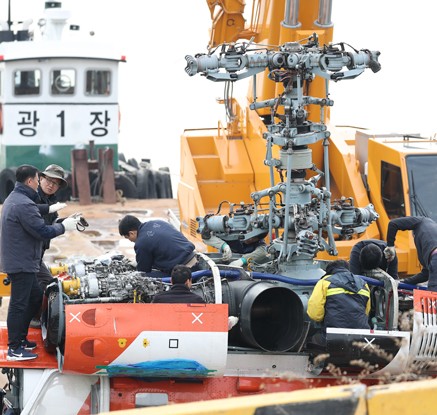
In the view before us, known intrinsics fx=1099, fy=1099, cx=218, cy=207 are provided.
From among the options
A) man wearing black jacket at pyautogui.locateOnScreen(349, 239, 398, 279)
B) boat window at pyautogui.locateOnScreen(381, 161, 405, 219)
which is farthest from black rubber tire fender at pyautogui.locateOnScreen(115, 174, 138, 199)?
man wearing black jacket at pyautogui.locateOnScreen(349, 239, 398, 279)

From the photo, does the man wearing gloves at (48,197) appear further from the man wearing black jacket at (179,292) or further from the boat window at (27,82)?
the boat window at (27,82)

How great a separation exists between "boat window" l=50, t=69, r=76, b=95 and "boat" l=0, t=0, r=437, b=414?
46.5 ft

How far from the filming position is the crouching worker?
25.3ft

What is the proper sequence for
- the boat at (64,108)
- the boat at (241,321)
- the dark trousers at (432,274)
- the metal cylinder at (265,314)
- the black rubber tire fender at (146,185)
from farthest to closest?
the black rubber tire fender at (146,185), the boat at (64,108), the dark trousers at (432,274), the metal cylinder at (265,314), the boat at (241,321)

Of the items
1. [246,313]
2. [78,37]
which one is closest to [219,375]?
[246,313]

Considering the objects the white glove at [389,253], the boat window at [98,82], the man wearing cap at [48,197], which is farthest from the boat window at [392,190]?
the boat window at [98,82]

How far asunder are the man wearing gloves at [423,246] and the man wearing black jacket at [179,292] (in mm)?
1812

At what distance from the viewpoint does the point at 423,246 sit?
883 centimetres

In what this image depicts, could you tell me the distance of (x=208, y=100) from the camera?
157ft

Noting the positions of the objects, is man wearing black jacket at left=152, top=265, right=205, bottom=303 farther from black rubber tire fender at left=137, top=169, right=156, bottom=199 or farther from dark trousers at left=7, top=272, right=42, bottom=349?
black rubber tire fender at left=137, top=169, right=156, bottom=199

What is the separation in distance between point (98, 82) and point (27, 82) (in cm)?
148

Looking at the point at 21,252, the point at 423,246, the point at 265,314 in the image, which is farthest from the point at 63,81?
the point at 265,314

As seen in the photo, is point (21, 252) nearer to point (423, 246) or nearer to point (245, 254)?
point (245, 254)

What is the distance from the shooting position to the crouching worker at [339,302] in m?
7.73
